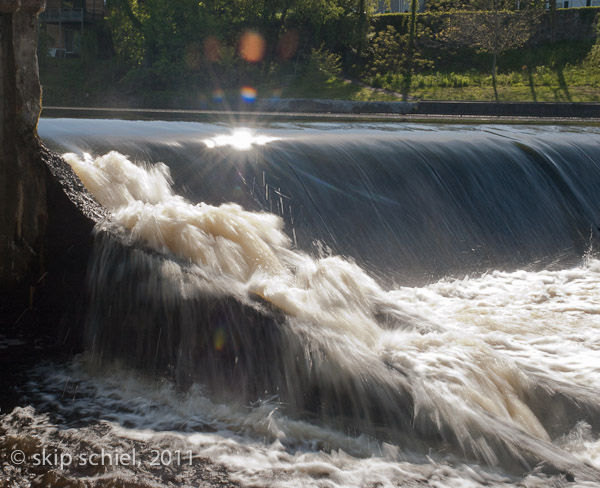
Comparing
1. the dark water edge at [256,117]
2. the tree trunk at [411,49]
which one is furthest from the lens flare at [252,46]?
the dark water edge at [256,117]

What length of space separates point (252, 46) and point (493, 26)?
31.9 ft

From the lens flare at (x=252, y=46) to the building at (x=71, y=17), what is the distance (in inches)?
365

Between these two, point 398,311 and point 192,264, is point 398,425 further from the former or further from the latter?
point 192,264

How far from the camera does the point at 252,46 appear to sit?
1064 inches

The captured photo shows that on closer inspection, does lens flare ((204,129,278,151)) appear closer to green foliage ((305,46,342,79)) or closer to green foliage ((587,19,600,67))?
green foliage ((305,46,342,79))

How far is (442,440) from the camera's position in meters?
3.19

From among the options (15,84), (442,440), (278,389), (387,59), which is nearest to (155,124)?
(15,84)

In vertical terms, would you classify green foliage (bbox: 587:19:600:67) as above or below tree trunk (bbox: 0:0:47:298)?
above

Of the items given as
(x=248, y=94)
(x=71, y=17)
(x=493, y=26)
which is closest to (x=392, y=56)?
(x=493, y=26)

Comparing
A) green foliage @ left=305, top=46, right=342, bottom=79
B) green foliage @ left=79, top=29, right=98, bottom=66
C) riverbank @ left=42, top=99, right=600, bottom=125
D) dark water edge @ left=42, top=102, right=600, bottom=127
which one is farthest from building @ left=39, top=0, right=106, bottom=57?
dark water edge @ left=42, top=102, right=600, bottom=127

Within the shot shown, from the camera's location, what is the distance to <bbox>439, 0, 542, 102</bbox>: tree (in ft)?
78.6

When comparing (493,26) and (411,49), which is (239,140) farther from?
(411,49)

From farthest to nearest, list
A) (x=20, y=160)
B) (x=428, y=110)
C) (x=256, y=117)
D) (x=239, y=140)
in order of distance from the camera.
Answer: (x=428, y=110)
(x=256, y=117)
(x=239, y=140)
(x=20, y=160)

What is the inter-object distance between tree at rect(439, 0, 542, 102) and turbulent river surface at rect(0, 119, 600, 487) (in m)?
19.3
